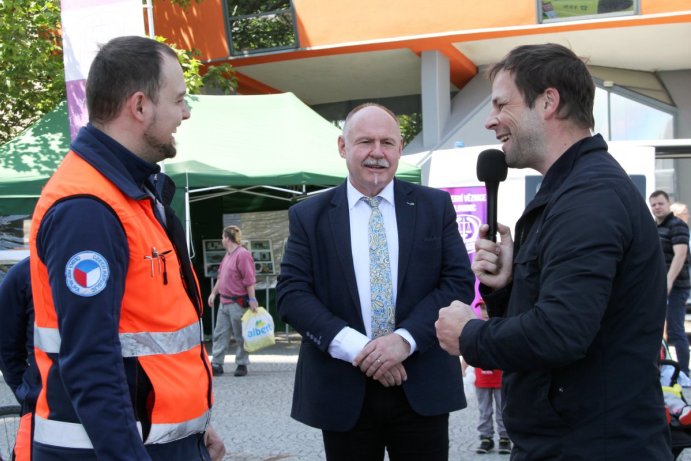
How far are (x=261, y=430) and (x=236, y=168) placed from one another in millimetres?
5065

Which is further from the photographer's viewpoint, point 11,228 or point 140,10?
point 11,228

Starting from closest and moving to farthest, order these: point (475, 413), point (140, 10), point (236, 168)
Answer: point (140, 10)
point (475, 413)
point (236, 168)

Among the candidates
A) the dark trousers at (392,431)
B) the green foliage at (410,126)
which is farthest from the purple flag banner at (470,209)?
the green foliage at (410,126)

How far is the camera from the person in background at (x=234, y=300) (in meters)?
11.6

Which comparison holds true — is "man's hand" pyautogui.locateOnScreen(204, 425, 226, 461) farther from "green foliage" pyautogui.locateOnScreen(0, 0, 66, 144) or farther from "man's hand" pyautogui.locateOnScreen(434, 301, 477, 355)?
"green foliage" pyautogui.locateOnScreen(0, 0, 66, 144)

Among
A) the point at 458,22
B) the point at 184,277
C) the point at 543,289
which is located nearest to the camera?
the point at 543,289

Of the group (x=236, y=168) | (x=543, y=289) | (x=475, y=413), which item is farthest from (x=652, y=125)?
(x=543, y=289)

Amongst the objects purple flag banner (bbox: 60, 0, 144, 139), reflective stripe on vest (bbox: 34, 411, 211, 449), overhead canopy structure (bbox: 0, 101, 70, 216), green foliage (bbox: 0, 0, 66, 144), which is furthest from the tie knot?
green foliage (bbox: 0, 0, 66, 144)

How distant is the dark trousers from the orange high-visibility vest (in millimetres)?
1256

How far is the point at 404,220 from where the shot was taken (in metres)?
3.71

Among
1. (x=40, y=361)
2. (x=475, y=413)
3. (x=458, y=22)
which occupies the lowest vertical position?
(x=475, y=413)

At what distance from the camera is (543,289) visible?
2219mm

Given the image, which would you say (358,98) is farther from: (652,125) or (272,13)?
(652,125)

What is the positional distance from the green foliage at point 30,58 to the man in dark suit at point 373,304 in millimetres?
11969
